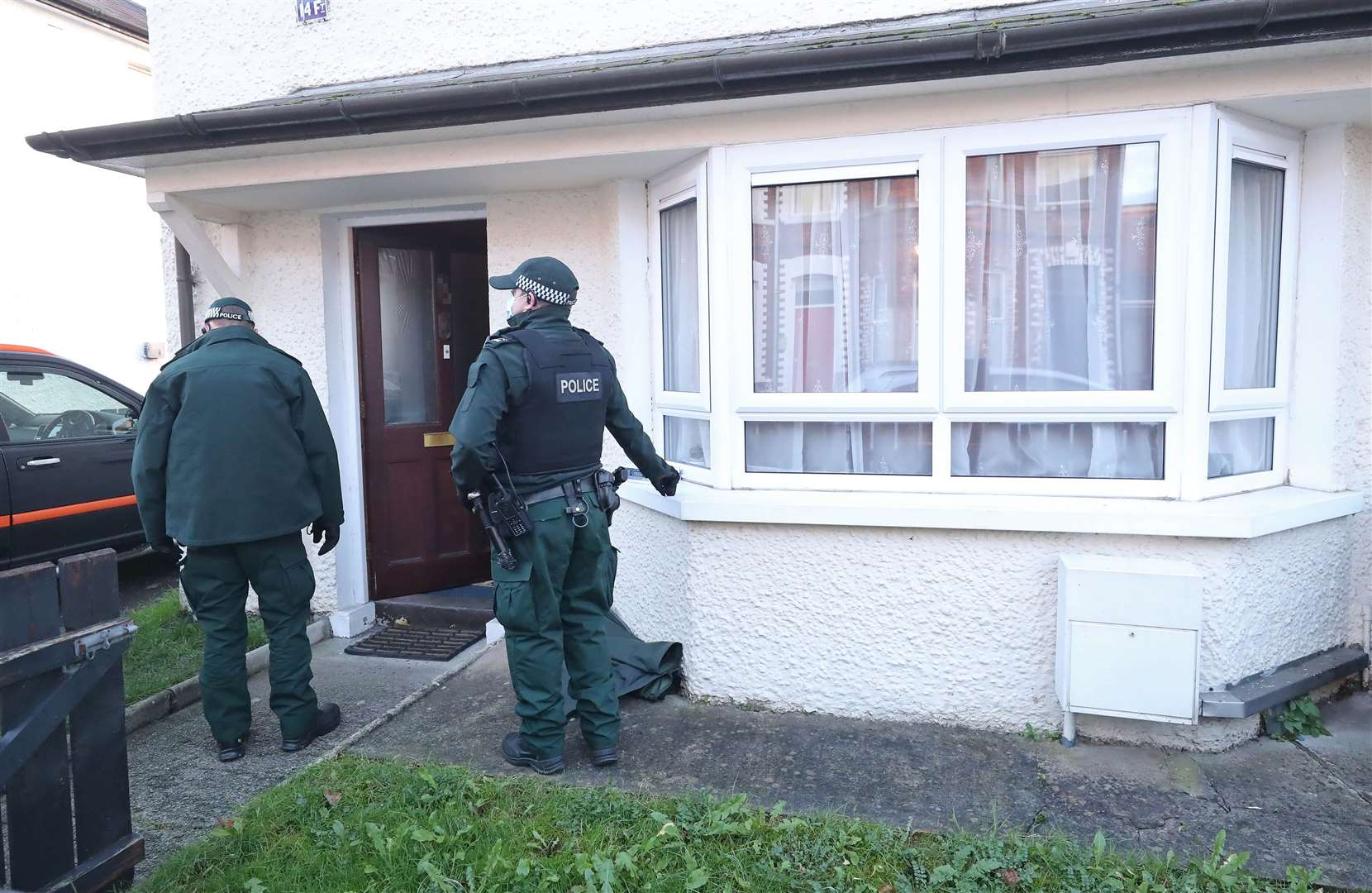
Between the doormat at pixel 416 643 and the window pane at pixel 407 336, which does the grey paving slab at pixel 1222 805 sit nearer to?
the doormat at pixel 416 643

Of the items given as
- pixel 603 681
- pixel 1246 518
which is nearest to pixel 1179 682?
pixel 1246 518

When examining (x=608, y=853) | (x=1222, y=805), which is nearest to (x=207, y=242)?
(x=608, y=853)

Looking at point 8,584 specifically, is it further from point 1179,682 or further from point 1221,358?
point 1221,358

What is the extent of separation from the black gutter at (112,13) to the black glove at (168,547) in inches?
408

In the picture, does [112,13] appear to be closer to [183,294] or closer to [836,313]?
[183,294]

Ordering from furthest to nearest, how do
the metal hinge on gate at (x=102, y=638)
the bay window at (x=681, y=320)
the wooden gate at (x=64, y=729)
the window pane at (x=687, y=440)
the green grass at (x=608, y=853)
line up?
the window pane at (x=687, y=440), the bay window at (x=681, y=320), the green grass at (x=608, y=853), the metal hinge on gate at (x=102, y=638), the wooden gate at (x=64, y=729)

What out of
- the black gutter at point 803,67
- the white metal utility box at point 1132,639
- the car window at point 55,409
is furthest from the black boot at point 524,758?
the car window at point 55,409

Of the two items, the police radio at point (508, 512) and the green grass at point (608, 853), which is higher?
the police radio at point (508, 512)

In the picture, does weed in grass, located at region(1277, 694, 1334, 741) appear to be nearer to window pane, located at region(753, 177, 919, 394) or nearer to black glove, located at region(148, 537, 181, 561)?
window pane, located at region(753, 177, 919, 394)

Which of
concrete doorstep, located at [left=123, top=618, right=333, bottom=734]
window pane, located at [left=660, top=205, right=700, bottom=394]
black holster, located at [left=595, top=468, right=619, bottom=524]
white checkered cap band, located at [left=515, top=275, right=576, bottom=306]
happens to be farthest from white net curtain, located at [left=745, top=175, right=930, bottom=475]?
concrete doorstep, located at [left=123, top=618, right=333, bottom=734]

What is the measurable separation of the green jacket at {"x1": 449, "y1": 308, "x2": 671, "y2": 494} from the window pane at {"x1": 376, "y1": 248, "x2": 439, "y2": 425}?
2554 mm

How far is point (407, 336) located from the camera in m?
6.39

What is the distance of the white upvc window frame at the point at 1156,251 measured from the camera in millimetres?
4000

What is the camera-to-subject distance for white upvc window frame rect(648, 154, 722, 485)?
4.61 meters
